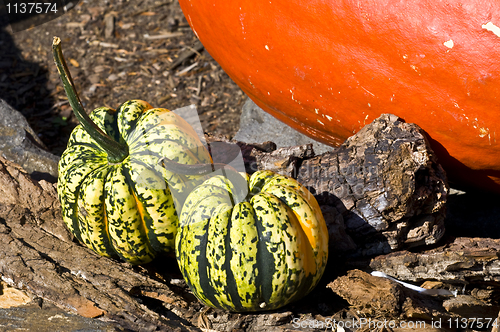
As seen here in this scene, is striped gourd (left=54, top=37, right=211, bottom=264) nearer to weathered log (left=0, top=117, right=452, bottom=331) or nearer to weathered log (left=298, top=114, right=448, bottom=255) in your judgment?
weathered log (left=0, top=117, right=452, bottom=331)

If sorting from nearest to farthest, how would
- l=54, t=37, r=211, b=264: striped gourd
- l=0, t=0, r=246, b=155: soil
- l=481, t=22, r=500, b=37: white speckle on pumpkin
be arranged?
1. l=481, t=22, r=500, b=37: white speckle on pumpkin
2. l=54, t=37, r=211, b=264: striped gourd
3. l=0, t=0, r=246, b=155: soil

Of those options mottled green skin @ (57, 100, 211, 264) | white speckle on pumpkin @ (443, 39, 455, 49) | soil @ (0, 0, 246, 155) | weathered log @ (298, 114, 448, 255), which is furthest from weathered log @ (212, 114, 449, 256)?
soil @ (0, 0, 246, 155)

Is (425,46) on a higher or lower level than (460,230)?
higher

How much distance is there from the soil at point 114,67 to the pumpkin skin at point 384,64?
1.50 m

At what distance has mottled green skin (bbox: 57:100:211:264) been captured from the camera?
201cm

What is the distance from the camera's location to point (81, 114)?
77.5 inches

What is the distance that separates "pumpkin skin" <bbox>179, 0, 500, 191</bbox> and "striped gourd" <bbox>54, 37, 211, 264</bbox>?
66 cm

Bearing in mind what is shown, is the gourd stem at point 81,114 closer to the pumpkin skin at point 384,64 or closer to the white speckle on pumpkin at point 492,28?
the pumpkin skin at point 384,64

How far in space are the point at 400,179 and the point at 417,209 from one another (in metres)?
0.18

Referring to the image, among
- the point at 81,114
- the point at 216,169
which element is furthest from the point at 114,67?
the point at 216,169

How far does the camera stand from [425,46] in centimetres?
198

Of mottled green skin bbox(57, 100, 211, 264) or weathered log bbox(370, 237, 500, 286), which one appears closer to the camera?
weathered log bbox(370, 237, 500, 286)

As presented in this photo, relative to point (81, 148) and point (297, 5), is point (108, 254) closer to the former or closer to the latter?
point (81, 148)

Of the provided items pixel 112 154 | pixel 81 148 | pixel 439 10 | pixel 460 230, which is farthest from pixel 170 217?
pixel 460 230
